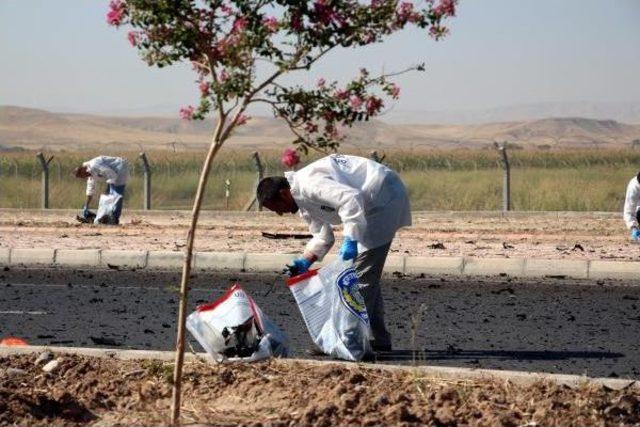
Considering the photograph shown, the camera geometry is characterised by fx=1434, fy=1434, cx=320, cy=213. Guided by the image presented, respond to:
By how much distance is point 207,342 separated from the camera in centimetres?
801

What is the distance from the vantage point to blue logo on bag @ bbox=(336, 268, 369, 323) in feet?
27.9

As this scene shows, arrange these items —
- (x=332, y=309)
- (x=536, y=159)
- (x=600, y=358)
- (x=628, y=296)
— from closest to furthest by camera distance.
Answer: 1. (x=332, y=309)
2. (x=600, y=358)
3. (x=628, y=296)
4. (x=536, y=159)

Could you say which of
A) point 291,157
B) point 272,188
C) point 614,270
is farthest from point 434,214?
point 291,157

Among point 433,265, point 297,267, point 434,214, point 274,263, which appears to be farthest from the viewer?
point 434,214

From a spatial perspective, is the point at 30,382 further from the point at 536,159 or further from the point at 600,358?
the point at 536,159

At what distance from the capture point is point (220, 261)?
1576cm

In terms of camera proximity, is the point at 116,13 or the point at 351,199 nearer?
the point at 116,13

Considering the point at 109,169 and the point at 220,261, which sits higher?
the point at 109,169

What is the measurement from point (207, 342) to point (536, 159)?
4577 cm

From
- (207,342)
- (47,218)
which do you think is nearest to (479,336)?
(207,342)

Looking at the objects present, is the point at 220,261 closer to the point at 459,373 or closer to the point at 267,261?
the point at 267,261

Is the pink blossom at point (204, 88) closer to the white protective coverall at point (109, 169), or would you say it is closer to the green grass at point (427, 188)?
the white protective coverall at point (109, 169)

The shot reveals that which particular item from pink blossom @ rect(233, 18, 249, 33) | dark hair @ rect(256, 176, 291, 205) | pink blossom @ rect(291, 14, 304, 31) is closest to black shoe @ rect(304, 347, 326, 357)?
dark hair @ rect(256, 176, 291, 205)

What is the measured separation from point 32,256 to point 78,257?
0.70 metres
